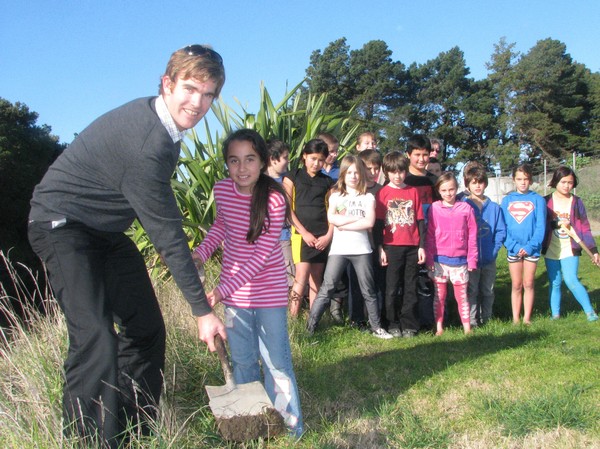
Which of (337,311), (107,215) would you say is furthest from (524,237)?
(107,215)

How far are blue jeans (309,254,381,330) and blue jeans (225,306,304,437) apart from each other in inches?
79.7

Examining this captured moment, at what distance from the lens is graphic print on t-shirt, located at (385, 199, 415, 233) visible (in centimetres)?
559

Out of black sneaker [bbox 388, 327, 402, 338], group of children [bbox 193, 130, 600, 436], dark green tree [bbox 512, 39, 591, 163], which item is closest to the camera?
group of children [bbox 193, 130, 600, 436]

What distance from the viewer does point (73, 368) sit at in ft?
7.90

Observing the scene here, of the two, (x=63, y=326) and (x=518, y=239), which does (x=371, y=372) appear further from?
(x=518, y=239)

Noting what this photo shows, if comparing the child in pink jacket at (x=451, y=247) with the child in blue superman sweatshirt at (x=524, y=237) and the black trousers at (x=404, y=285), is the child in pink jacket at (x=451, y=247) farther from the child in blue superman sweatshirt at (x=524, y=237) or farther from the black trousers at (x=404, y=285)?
the child in blue superman sweatshirt at (x=524, y=237)

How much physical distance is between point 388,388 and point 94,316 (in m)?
2.21

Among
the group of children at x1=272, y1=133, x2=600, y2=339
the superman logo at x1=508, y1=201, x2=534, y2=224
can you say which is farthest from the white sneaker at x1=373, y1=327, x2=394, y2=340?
the superman logo at x1=508, y1=201, x2=534, y2=224

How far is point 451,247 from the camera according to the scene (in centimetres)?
562

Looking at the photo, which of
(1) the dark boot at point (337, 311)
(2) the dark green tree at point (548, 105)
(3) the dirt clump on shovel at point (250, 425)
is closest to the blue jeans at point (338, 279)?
(1) the dark boot at point (337, 311)

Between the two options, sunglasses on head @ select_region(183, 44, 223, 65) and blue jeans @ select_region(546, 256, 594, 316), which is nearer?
sunglasses on head @ select_region(183, 44, 223, 65)

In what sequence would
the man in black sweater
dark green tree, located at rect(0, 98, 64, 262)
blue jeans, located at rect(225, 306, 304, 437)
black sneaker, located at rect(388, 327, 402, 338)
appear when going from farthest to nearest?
dark green tree, located at rect(0, 98, 64, 262) → black sneaker, located at rect(388, 327, 402, 338) → blue jeans, located at rect(225, 306, 304, 437) → the man in black sweater

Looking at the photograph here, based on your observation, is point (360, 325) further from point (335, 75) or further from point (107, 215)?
point (335, 75)

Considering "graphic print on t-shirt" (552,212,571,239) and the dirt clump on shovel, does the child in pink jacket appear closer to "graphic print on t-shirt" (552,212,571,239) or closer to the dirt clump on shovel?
"graphic print on t-shirt" (552,212,571,239)
